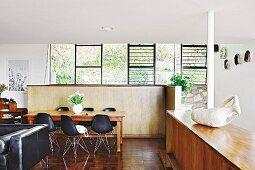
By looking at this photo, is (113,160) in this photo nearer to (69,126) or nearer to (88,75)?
(69,126)

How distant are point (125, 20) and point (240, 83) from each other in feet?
13.5

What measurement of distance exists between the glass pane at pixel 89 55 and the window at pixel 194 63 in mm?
2656

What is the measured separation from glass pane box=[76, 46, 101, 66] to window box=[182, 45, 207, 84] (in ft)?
8.71

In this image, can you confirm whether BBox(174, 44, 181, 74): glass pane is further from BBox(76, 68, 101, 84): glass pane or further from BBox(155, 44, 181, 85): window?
BBox(76, 68, 101, 84): glass pane

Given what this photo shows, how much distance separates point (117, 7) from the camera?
4.29 meters

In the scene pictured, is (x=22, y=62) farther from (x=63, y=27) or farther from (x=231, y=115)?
(x=231, y=115)

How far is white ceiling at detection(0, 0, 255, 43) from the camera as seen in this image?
13.6 feet

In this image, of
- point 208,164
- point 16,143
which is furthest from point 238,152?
point 16,143

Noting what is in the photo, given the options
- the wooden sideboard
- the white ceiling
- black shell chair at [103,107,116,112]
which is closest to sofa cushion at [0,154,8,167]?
the white ceiling

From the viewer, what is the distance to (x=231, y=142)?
236 cm

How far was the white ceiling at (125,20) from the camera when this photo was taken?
13.6ft

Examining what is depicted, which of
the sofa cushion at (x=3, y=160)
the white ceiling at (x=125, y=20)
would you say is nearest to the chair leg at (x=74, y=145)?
the sofa cushion at (x=3, y=160)

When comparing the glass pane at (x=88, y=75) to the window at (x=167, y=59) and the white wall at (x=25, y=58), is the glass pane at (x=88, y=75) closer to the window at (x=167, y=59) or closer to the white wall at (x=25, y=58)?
the white wall at (x=25, y=58)

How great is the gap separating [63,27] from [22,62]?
4015 millimetres
